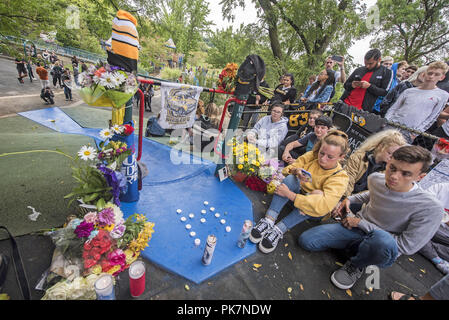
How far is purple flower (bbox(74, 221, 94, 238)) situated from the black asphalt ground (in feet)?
1.49

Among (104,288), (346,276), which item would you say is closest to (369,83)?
(346,276)

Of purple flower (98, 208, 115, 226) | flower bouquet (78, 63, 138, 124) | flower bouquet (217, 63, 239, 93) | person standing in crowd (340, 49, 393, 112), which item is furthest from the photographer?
person standing in crowd (340, 49, 393, 112)

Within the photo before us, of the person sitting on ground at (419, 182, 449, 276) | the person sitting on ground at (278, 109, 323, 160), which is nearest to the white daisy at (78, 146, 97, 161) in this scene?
the person sitting on ground at (278, 109, 323, 160)

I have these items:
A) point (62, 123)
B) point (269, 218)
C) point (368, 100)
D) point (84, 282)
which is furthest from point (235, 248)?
point (62, 123)

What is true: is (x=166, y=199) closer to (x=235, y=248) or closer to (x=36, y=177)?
(x=235, y=248)

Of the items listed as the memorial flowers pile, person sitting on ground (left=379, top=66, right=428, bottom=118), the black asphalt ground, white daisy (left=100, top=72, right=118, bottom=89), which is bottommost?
the black asphalt ground

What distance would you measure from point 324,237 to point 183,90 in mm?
2848

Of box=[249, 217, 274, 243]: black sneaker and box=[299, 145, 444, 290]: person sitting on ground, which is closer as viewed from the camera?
box=[299, 145, 444, 290]: person sitting on ground

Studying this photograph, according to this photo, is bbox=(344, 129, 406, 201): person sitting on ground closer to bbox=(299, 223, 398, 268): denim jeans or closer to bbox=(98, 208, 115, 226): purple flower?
bbox=(299, 223, 398, 268): denim jeans

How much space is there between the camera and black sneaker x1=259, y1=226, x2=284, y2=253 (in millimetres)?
2154

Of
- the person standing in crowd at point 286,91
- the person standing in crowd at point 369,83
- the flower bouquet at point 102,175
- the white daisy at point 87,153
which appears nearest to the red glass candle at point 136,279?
the flower bouquet at point 102,175

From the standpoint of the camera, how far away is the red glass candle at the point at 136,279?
1.48m

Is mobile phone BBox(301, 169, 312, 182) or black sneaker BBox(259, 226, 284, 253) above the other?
mobile phone BBox(301, 169, 312, 182)

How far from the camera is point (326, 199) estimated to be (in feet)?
6.86
